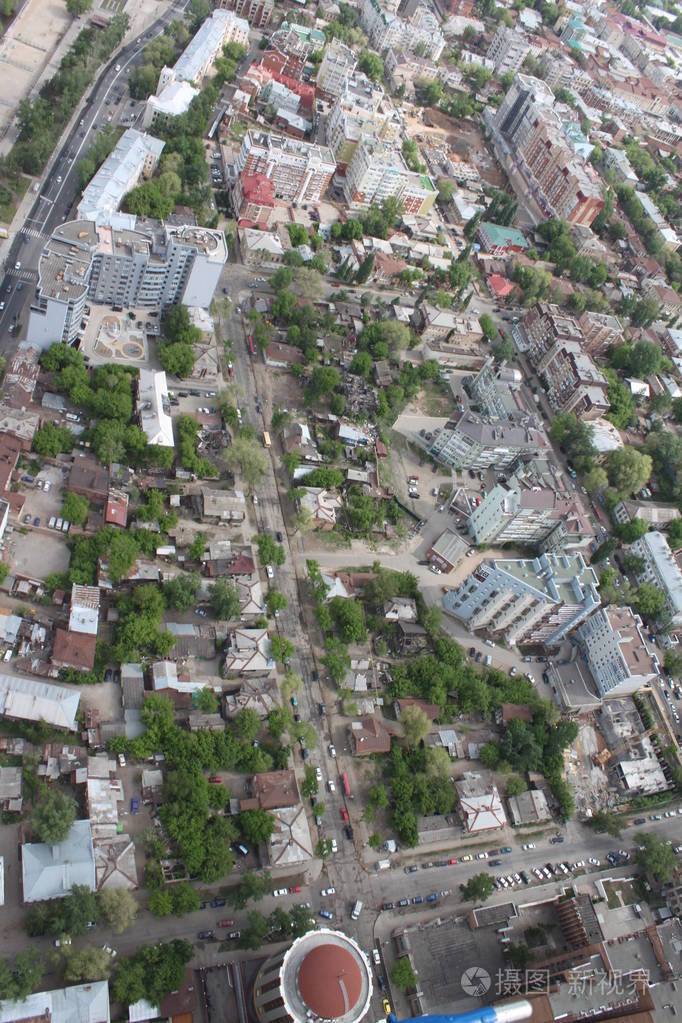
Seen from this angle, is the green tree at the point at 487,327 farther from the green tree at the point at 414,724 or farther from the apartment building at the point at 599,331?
the green tree at the point at 414,724

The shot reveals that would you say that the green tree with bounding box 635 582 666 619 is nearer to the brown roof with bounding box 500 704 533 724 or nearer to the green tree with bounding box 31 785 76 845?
the brown roof with bounding box 500 704 533 724

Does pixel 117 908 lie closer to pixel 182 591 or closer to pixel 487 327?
pixel 182 591

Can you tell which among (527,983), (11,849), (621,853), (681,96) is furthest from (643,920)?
(681,96)

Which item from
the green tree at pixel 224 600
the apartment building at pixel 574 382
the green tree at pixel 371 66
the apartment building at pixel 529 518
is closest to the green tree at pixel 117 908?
the green tree at pixel 224 600

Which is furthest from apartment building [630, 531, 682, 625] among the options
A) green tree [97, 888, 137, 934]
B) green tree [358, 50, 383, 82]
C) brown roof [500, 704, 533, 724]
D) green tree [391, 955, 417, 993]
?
green tree [358, 50, 383, 82]

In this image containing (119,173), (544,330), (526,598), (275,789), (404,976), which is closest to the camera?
(404,976)

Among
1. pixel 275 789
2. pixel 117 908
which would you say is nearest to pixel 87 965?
pixel 117 908
